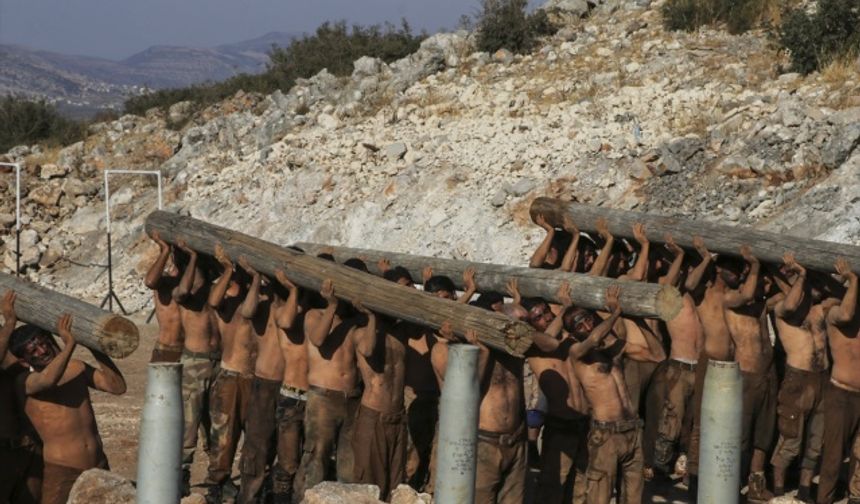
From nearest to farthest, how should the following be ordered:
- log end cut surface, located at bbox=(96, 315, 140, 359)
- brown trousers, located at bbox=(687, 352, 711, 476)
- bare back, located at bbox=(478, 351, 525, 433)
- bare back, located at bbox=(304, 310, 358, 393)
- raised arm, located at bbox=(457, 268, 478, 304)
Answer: log end cut surface, located at bbox=(96, 315, 140, 359) → bare back, located at bbox=(478, 351, 525, 433) → bare back, located at bbox=(304, 310, 358, 393) → raised arm, located at bbox=(457, 268, 478, 304) → brown trousers, located at bbox=(687, 352, 711, 476)

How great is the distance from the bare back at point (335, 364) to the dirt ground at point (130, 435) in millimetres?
1865

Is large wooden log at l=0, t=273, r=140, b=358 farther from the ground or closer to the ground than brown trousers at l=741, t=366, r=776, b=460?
farther from the ground

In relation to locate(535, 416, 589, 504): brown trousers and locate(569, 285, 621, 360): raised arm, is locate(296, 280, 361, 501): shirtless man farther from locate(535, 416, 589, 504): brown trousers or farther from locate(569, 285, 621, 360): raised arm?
locate(569, 285, 621, 360): raised arm

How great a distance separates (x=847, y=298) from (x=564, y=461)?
2243 mm

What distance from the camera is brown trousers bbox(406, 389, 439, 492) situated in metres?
9.56

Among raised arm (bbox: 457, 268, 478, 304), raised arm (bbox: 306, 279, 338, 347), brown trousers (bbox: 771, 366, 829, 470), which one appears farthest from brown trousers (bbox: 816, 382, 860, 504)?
raised arm (bbox: 306, 279, 338, 347)

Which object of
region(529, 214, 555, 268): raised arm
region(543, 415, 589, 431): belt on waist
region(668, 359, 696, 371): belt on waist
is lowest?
region(543, 415, 589, 431): belt on waist

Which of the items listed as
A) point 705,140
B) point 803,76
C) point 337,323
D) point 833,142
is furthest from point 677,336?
point 803,76

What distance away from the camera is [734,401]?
8.07 m

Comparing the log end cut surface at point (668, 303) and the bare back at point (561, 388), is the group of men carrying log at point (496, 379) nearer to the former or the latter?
the bare back at point (561, 388)

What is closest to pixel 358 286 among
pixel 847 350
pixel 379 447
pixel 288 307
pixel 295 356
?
pixel 288 307

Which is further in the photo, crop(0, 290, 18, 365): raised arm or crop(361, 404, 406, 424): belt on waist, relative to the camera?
crop(361, 404, 406, 424): belt on waist

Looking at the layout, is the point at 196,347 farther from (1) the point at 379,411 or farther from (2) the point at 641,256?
(2) the point at 641,256

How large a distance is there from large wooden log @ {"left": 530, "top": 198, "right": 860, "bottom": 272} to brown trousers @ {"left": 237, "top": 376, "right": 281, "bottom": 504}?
10.3 ft
